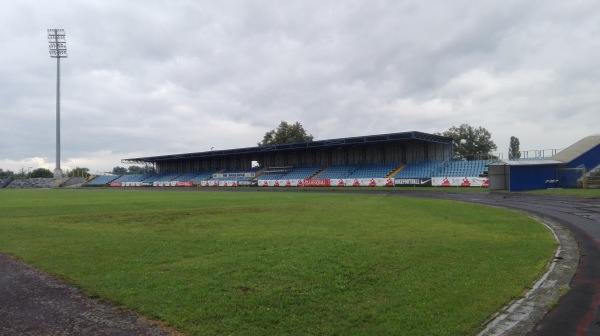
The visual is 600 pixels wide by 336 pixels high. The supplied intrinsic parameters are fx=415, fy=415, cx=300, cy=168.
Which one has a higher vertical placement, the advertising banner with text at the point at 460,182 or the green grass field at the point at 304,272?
the advertising banner with text at the point at 460,182

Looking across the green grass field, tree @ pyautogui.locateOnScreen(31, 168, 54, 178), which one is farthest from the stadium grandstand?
tree @ pyautogui.locateOnScreen(31, 168, 54, 178)

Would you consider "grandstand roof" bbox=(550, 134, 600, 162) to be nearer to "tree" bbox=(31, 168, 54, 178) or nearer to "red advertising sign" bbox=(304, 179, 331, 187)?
"red advertising sign" bbox=(304, 179, 331, 187)

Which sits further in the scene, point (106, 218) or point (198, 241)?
point (106, 218)

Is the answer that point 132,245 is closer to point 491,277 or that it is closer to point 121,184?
point 491,277

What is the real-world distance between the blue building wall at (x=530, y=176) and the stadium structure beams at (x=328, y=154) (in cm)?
1960

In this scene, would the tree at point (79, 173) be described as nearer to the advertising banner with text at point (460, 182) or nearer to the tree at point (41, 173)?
the tree at point (41, 173)

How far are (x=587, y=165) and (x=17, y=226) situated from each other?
46.5 m

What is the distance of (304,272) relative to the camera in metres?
7.82

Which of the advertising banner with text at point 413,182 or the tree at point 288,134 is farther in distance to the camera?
the tree at point 288,134

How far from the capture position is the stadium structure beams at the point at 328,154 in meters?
62.8

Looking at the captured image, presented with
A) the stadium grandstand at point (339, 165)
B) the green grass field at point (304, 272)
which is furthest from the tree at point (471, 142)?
the green grass field at point (304, 272)

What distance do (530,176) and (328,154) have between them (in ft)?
139

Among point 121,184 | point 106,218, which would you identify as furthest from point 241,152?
point 106,218

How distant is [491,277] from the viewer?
24.4 ft
